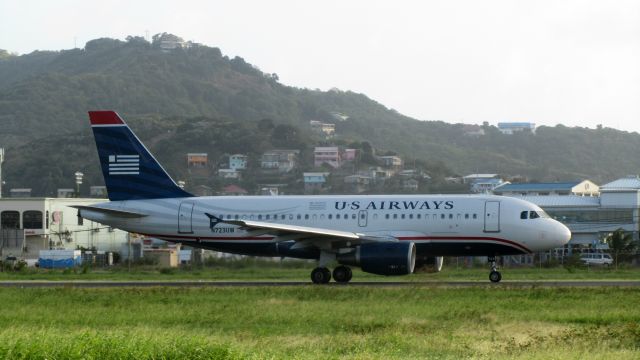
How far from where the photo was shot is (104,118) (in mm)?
47406

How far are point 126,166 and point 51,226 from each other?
46.1m

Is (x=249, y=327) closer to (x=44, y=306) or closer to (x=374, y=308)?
(x=374, y=308)

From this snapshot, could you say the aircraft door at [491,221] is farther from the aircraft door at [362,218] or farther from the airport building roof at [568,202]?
the airport building roof at [568,202]

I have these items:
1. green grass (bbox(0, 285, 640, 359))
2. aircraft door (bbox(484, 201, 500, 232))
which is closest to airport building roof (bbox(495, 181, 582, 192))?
aircraft door (bbox(484, 201, 500, 232))

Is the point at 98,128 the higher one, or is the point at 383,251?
the point at 98,128

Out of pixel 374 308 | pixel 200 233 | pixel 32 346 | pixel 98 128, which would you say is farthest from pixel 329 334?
pixel 98 128

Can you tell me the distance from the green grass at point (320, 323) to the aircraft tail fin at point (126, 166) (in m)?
9.25

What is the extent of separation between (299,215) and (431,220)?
569 centimetres

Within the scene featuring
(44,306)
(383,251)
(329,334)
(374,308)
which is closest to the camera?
(329,334)

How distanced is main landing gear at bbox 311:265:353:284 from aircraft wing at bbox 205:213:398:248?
994mm

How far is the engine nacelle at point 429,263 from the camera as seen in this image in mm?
44812

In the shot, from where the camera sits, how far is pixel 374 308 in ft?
101

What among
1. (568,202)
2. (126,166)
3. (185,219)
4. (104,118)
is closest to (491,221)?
(185,219)

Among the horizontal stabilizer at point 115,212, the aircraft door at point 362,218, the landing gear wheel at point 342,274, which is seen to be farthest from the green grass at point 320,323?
the horizontal stabilizer at point 115,212
